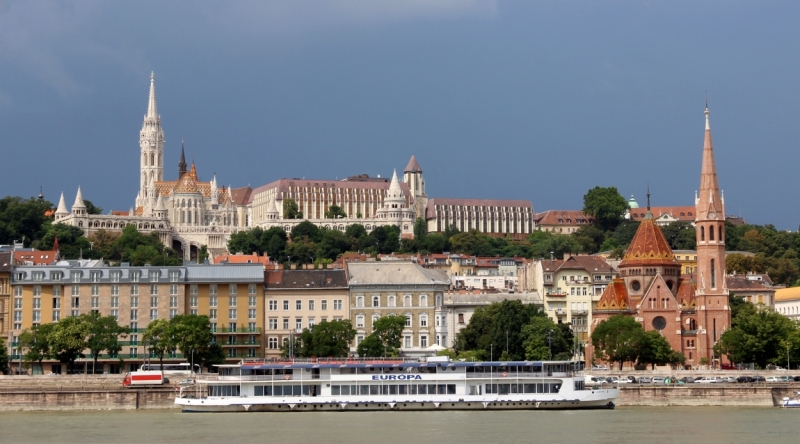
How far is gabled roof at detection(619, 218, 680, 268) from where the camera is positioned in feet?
414

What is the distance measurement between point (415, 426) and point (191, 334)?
30.2m

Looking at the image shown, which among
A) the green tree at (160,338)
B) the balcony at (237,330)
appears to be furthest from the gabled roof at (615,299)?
the green tree at (160,338)

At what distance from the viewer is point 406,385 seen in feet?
278

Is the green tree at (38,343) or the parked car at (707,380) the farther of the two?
the green tree at (38,343)

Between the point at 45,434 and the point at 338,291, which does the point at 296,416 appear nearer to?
the point at 45,434

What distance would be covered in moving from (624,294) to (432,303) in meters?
18.1

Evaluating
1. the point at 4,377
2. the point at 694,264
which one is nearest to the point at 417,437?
the point at 4,377

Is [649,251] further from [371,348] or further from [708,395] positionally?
[708,395]

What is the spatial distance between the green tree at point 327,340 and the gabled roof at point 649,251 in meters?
30.8

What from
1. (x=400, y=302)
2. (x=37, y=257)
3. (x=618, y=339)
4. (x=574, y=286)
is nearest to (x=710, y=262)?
(x=618, y=339)

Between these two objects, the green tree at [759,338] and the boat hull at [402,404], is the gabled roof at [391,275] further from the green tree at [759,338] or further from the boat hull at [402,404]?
the boat hull at [402,404]

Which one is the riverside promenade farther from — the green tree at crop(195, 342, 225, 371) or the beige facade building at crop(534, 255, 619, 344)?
the beige facade building at crop(534, 255, 619, 344)

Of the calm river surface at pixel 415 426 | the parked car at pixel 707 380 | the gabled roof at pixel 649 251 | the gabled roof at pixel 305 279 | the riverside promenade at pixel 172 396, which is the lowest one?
the calm river surface at pixel 415 426

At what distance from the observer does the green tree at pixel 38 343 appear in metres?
102
